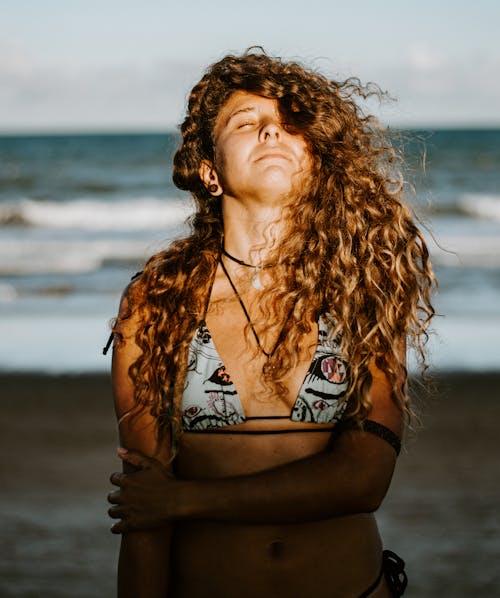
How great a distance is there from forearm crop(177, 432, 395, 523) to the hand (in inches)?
1.3

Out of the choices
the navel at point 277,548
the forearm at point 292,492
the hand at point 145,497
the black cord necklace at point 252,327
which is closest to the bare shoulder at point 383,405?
the forearm at point 292,492

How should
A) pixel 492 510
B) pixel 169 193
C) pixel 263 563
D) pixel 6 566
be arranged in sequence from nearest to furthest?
1. pixel 263 563
2. pixel 6 566
3. pixel 492 510
4. pixel 169 193

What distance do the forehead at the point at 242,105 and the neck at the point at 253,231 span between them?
21 cm

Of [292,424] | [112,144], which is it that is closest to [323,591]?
[292,424]

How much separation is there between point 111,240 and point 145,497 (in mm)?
16816

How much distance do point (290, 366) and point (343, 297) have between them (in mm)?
219

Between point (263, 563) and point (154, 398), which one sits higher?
point (154, 398)

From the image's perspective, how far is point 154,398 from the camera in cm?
214

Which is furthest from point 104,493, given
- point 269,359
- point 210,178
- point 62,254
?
point 62,254

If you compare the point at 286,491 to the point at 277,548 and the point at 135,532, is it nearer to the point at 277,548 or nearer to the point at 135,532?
the point at 277,548

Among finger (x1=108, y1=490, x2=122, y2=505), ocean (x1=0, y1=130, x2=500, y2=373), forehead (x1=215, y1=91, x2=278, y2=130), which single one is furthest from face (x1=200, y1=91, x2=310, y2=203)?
finger (x1=108, y1=490, x2=122, y2=505)

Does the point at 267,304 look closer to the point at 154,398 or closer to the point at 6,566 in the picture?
the point at 154,398

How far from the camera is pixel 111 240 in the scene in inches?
731

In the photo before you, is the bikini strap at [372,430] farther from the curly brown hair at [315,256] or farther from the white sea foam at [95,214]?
the white sea foam at [95,214]
